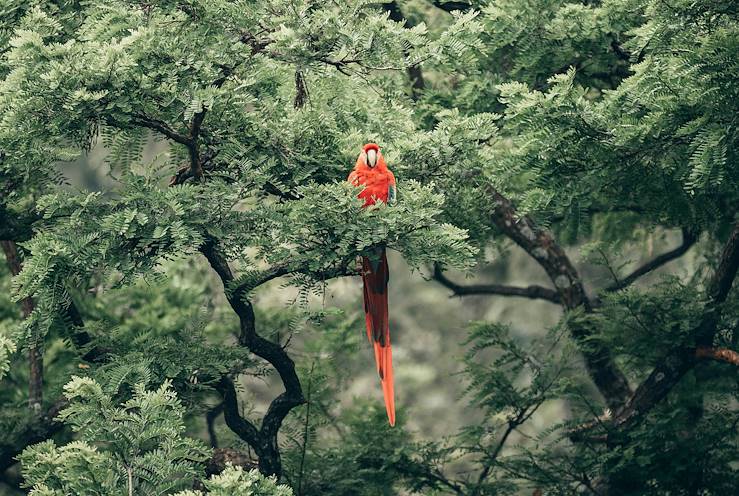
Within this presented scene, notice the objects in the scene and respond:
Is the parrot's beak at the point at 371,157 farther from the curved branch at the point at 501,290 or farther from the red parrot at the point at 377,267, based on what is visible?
the curved branch at the point at 501,290

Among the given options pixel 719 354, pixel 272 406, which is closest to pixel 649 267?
pixel 719 354

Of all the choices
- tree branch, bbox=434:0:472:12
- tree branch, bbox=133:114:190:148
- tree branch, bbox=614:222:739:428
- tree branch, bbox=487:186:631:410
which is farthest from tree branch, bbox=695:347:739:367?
tree branch, bbox=133:114:190:148

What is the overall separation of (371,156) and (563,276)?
12.3ft

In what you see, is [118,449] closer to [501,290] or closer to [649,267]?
[649,267]

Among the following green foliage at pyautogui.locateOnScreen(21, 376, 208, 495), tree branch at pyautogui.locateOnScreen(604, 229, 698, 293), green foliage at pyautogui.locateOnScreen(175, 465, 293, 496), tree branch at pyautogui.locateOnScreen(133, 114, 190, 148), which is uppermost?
tree branch at pyautogui.locateOnScreen(604, 229, 698, 293)

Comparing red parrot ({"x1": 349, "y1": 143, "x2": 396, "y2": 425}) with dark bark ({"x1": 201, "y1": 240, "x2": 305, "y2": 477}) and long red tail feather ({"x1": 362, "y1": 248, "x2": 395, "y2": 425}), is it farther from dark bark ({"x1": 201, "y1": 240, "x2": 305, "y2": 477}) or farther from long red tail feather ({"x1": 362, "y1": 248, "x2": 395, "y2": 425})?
dark bark ({"x1": 201, "y1": 240, "x2": 305, "y2": 477})

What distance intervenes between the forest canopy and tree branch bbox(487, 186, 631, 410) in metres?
0.05

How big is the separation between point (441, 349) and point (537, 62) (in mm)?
11536

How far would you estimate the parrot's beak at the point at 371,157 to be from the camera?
618 centimetres

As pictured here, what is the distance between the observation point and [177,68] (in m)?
5.74

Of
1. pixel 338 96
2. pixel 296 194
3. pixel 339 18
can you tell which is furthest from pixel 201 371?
pixel 339 18

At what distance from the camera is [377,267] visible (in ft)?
21.2

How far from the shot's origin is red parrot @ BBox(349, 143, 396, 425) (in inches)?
238

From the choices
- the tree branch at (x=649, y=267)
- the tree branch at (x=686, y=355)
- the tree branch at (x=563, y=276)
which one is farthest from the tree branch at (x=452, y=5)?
the tree branch at (x=686, y=355)
